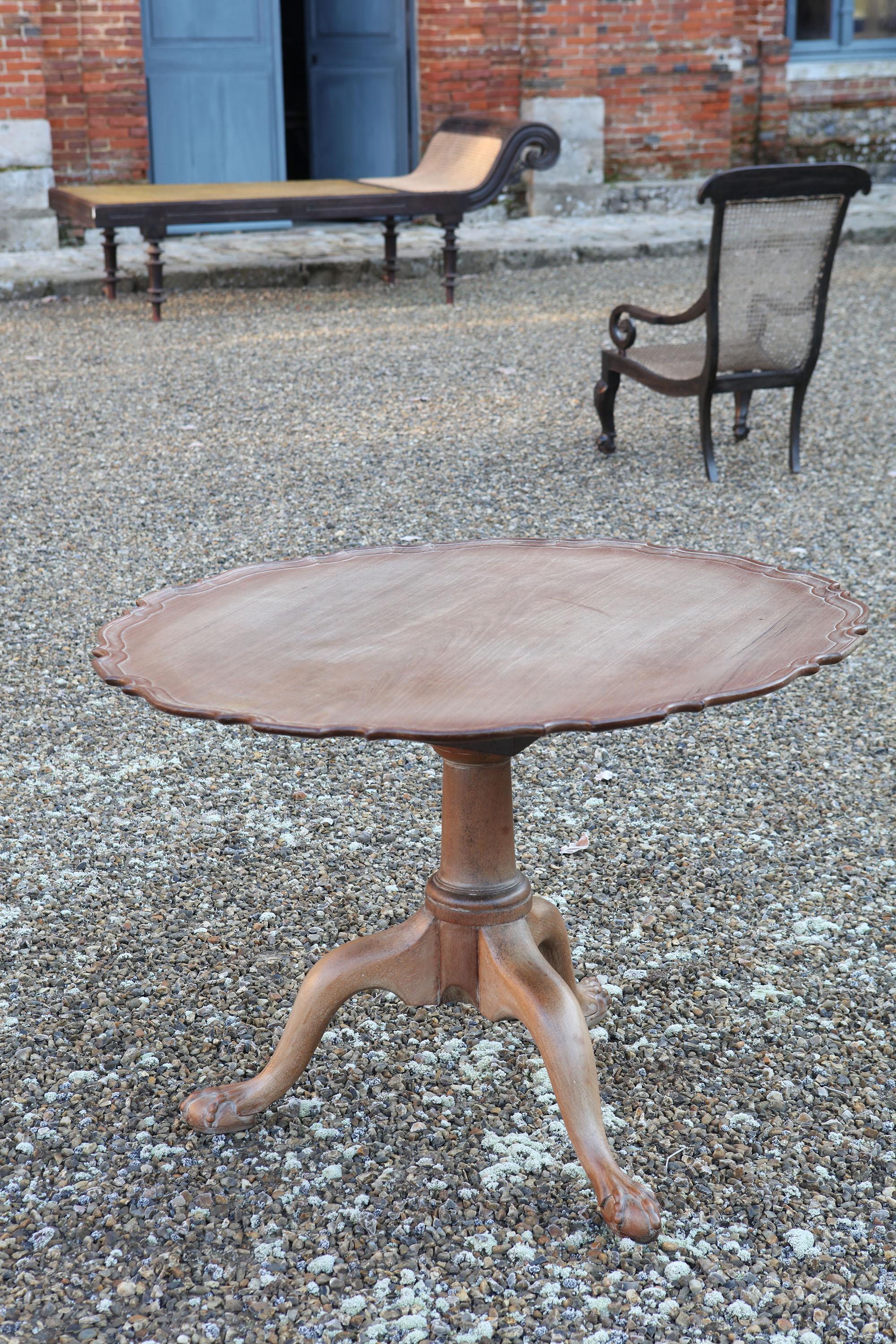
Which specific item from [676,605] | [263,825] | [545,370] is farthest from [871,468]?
[676,605]

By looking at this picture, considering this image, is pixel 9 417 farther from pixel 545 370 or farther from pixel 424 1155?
pixel 424 1155

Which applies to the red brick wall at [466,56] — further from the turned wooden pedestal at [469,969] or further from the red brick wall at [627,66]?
the turned wooden pedestal at [469,969]

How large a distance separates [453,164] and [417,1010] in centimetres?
719

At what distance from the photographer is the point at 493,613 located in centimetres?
182

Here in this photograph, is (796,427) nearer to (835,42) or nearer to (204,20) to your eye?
(204,20)

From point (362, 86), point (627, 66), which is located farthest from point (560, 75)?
point (362, 86)

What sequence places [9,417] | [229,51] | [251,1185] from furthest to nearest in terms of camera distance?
[229,51] → [9,417] → [251,1185]

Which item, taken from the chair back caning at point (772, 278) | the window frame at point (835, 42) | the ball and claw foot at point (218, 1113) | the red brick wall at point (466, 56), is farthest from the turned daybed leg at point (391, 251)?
the ball and claw foot at point (218, 1113)

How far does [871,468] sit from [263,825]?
3.25 m

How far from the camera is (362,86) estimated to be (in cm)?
1058

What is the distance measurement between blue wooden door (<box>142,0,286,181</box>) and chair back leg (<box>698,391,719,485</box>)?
589cm

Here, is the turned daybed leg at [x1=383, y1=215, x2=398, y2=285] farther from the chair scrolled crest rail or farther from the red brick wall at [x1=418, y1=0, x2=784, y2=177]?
the red brick wall at [x1=418, y1=0, x2=784, y2=177]

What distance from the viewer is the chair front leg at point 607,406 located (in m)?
5.25

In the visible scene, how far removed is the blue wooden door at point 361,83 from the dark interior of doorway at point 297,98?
1678 mm
